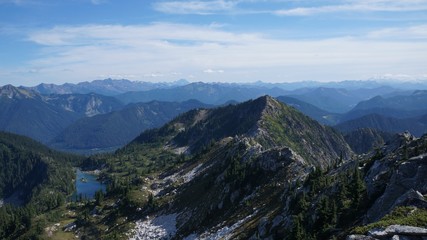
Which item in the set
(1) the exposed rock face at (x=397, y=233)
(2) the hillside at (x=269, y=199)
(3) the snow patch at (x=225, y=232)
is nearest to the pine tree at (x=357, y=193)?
(2) the hillside at (x=269, y=199)

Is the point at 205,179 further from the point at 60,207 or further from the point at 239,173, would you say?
the point at 60,207

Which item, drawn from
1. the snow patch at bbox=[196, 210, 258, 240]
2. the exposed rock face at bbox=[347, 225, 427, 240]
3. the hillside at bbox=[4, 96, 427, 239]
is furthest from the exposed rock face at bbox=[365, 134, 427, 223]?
the snow patch at bbox=[196, 210, 258, 240]

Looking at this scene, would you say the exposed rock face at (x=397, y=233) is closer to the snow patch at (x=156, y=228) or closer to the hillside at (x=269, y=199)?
the hillside at (x=269, y=199)

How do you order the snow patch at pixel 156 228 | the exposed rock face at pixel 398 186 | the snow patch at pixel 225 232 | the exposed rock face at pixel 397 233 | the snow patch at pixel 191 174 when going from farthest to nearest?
the snow patch at pixel 191 174 → the snow patch at pixel 156 228 → the snow patch at pixel 225 232 → the exposed rock face at pixel 398 186 → the exposed rock face at pixel 397 233

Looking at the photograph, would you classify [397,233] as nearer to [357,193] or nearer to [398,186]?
[398,186]

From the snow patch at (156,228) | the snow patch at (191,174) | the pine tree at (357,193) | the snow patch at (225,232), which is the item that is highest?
the pine tree at (357,193)

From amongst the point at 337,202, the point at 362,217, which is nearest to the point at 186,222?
the point at 337,202

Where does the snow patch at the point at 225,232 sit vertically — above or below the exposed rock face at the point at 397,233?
below

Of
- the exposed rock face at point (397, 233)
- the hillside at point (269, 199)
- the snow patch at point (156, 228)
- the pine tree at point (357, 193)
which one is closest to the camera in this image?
the exposed rock face at point (397, 233)

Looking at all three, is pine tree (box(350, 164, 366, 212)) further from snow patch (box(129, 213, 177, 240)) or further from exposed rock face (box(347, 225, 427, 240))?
snow patch (box(129, 213, 177, 240))
